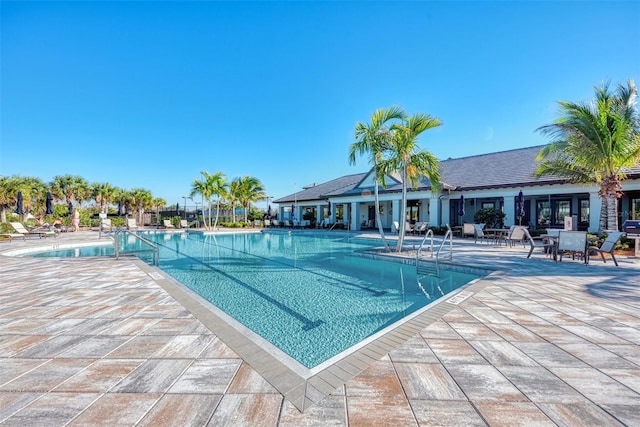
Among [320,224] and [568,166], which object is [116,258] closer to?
[568,166]

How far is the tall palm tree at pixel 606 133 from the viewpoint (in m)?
10.3

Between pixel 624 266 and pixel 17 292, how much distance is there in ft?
44.7

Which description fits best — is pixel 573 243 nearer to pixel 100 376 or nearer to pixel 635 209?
pixel 100 376

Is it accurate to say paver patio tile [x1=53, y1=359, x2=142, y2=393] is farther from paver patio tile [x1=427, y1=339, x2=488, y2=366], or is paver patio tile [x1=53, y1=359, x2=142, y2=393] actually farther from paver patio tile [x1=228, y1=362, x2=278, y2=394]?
paver patio tile [x1=427, y1=339, x2=488, y2=366]

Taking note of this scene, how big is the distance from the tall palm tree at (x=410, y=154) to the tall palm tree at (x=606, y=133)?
5429 millimetres

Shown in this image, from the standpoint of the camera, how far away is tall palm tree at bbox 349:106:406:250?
1049 cm

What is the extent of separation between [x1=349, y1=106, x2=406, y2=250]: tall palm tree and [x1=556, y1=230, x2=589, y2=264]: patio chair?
5.68 meters

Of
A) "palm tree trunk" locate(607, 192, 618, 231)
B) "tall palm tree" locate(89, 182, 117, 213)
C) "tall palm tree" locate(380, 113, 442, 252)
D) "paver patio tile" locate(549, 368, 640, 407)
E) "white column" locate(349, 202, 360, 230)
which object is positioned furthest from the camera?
"tall palm tree" locate(89, 182, 117, 213)

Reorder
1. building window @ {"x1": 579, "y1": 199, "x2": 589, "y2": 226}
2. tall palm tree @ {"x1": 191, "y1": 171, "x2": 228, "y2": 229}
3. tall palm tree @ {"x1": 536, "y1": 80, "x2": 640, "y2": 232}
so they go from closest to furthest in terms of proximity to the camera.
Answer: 1. tall palm tree @ {"x1": 536, "y1": 80, "x2": 640, "y2": 232}
2. building window @ {"x1": 579, "y1": 199, "x2": 589, "y2": 226}
3. tall palm tree @ {"x1": 191, "y1": 171, "x2": 228, "y2": 229}

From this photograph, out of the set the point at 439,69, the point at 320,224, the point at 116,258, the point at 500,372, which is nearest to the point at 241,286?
the point at 116,258

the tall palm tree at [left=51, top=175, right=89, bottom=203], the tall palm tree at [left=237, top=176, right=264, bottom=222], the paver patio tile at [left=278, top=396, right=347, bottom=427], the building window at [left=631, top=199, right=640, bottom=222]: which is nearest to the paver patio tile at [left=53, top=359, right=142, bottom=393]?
the paver patio tile at [left=278, top=396, right=347, bottom=427]

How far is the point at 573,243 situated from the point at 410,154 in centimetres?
548

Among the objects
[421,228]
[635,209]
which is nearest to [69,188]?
[421,228]

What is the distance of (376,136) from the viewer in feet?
35.2
